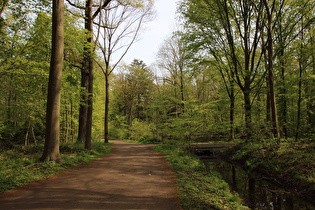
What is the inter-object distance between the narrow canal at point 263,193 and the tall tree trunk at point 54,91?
7214mm

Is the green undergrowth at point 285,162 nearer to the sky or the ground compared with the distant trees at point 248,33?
nearer to the ground

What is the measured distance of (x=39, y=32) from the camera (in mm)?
10383

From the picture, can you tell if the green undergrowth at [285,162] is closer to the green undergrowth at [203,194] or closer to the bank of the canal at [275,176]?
the bank of the canal at [275,176]

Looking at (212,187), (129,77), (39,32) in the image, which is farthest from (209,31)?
(129,77)

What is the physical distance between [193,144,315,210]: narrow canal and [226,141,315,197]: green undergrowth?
1.38ft

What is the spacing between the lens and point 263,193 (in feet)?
23.5

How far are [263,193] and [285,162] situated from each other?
100 inches

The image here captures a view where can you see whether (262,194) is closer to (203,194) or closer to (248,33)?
(203,194)

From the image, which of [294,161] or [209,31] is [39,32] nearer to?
[209,31]

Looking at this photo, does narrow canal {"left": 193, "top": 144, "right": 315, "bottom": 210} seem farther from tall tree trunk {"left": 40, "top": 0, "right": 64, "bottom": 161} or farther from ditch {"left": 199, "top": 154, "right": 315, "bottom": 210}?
tall tree trunk {"left": 40, "top": 0, "right": 64, "bottom": 161}

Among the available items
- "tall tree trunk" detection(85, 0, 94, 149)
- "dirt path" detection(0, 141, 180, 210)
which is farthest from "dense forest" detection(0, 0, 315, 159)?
"dirt path" detection(0, 141, 180, 210)

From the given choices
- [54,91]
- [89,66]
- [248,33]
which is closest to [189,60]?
[248,33]

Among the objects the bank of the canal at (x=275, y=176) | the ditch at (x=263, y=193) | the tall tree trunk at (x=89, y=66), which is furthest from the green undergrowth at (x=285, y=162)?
the tall tree trunk at (x=89, y=66)

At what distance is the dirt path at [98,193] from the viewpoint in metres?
4.18
